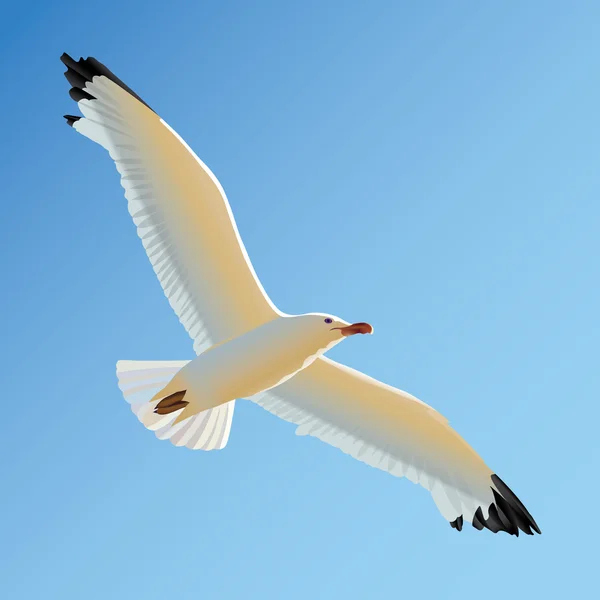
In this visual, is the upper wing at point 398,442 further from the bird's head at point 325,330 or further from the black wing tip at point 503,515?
the bird's head at point 325,330

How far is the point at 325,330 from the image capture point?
8281 millimetres

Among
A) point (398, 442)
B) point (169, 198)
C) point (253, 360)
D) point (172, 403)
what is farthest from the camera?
point (398, 442)

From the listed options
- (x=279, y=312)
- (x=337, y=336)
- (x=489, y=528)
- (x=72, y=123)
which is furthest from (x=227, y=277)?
(x=489, y=528)

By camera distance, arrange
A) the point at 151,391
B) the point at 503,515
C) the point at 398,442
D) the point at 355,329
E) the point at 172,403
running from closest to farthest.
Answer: the point at 355,329 → the point at 172,403 → the point at 151,391 → the point at 398,442 → the point at 503,515

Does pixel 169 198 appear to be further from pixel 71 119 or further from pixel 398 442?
pixel 398 442

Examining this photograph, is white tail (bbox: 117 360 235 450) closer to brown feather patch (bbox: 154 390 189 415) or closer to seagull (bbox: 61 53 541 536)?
seagull (bbox: 61 53 541 536)

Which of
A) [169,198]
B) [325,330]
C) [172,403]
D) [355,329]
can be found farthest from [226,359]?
[169,198]

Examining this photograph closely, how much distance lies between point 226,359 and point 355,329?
1.14 meters

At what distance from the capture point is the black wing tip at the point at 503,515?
9570mm

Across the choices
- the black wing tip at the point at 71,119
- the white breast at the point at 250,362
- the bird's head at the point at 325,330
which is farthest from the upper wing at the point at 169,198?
the bird's head at the point at 325,330

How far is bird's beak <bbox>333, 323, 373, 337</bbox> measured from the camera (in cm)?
822

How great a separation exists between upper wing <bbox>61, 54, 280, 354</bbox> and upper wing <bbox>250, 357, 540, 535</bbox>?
1.02m

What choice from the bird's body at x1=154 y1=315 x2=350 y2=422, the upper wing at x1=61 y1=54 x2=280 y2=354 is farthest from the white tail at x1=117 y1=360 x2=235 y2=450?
the upper wing at x1=61 y1=54 x2=280 y2=354

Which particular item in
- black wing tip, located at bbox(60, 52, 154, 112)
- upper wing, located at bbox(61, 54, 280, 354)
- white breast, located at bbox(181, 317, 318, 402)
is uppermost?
black wing tip, located at bbox(60, 52, 154, 112)
